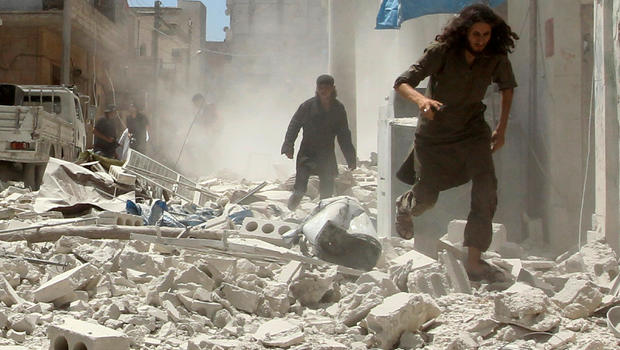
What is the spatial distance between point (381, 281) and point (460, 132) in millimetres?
1141

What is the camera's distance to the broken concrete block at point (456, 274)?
454 centimetres

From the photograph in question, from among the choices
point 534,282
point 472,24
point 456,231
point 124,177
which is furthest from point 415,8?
point 534,282

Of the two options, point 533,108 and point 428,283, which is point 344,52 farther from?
point 428,283

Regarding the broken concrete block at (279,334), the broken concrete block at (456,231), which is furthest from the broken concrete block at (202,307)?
the broken concrete block at (456,231)

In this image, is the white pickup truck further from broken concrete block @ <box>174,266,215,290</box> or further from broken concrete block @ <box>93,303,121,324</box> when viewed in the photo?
broken concrete block @ <box>93,303,121,324</box>

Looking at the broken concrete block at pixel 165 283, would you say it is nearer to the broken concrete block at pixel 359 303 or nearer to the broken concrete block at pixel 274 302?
the broken concrete block at pixel 274 302

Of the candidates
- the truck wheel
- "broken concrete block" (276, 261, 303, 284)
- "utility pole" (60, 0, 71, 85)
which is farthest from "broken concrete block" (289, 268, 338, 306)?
"utility pole" (60, 0, 71, 85)

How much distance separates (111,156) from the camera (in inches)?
555

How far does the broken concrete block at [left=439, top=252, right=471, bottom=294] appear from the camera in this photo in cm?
454

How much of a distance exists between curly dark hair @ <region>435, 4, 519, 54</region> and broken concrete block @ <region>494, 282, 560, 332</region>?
168 centimetres

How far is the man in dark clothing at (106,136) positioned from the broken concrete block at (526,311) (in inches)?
428

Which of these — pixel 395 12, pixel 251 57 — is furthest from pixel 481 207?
pixel 251 57

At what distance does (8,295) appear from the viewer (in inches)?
162

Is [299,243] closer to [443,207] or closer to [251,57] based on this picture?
[443,207]
